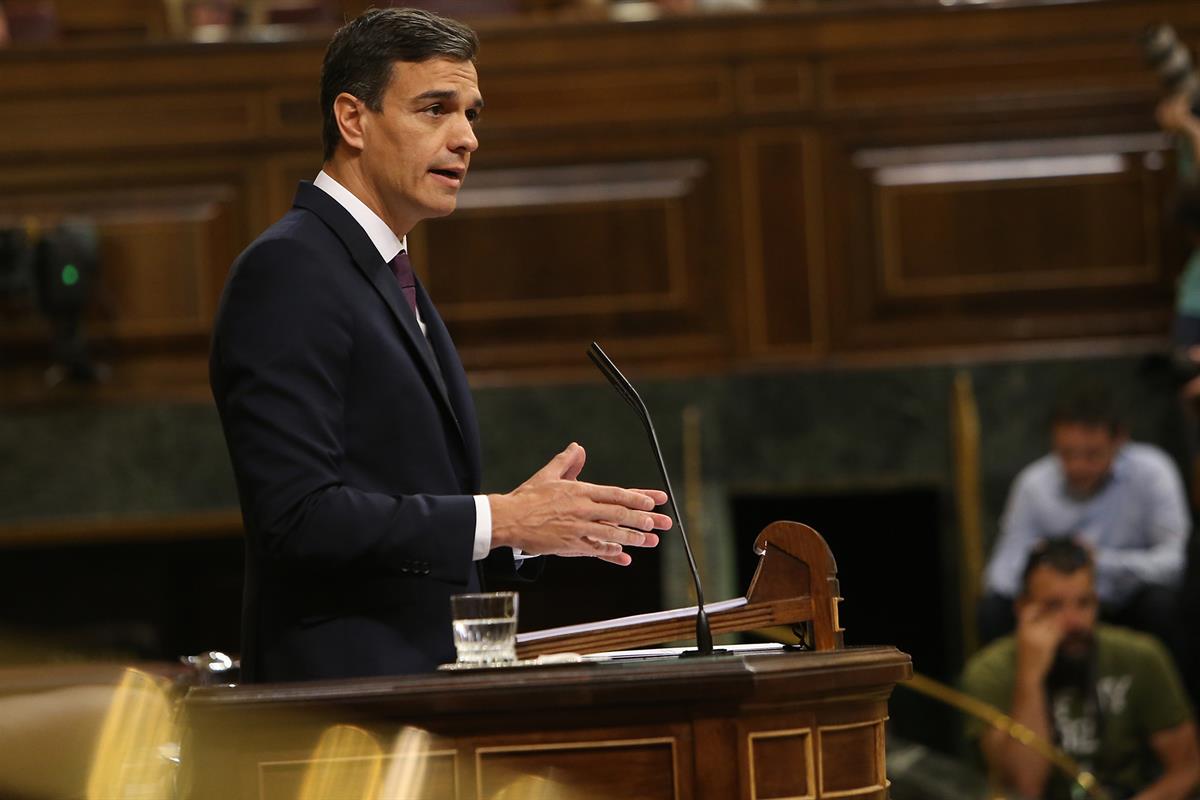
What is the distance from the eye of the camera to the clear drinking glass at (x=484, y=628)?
1747mm

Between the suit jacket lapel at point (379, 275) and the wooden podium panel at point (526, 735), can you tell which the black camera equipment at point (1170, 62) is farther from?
the wooden podium panel at point (526, 735)

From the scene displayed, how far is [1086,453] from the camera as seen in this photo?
4.89 metres

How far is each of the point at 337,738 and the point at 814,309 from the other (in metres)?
3.90

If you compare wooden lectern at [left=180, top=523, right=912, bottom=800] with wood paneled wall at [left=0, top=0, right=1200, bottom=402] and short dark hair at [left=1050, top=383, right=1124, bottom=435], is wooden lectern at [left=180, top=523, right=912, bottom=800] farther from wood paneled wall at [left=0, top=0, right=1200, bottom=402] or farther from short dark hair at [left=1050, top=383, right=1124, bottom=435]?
wood paneled wall at [left=0, top=0, right=1200, bottom=402]

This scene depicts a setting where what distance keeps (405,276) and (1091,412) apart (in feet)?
10.7

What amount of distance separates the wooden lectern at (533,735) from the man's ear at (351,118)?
663 millimetres

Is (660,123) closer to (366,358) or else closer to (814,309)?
(814,309)

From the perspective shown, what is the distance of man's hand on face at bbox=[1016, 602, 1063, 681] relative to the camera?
450cm

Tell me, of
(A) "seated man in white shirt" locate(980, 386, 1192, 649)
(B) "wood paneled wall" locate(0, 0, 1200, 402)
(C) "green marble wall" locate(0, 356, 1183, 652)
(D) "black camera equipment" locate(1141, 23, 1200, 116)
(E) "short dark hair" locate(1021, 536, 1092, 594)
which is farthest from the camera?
(B) "wood paneled wall" locate(0, 0, 1200, 402)

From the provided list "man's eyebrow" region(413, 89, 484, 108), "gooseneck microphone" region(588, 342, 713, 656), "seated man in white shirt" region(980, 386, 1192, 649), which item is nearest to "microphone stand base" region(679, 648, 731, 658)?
"gooseneck microphone" region(588, 342, 713, 656)

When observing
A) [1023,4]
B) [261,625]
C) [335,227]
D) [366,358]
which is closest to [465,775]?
[261,625]

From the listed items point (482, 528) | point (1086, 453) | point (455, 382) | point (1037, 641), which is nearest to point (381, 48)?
point (455, 382)

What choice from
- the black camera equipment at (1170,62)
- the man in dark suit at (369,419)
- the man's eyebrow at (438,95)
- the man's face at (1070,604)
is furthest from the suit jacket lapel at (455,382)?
the black camera equipment at (1170,62)

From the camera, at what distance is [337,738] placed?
160 cm
